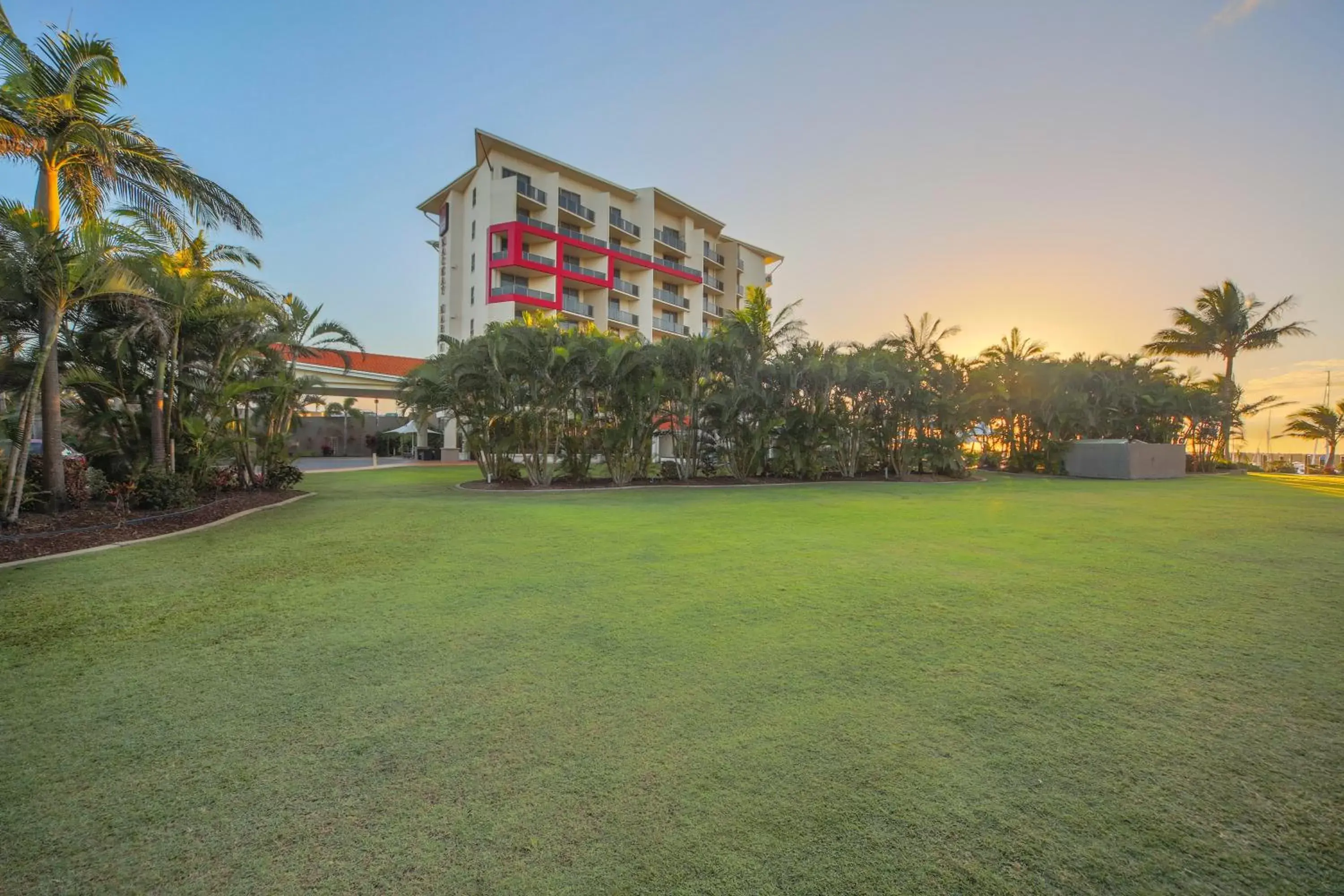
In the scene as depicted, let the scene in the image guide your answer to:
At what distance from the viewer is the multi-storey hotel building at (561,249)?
32.9 metres

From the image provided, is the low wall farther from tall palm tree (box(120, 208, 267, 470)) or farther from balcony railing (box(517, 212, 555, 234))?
tall palm tree (box(120, 208, 267, 470))

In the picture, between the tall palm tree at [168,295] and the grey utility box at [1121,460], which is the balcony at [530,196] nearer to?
the tall palm tree at [168,295]

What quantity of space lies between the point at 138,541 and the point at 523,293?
93.1 feet

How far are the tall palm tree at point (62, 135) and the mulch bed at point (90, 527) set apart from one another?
0.65m

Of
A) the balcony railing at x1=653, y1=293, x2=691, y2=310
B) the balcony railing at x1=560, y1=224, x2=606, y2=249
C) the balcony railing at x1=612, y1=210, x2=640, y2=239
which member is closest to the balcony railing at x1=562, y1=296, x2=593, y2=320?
the balcony railing at x1=560, y1=224, x2=606, y2=249

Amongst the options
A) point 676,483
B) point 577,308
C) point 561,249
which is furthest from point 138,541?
point 577,308

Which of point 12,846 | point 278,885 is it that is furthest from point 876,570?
point 12,846

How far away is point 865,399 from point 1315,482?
18.6 m

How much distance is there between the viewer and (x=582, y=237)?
36938mm

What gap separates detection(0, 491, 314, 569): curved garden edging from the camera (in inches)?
226

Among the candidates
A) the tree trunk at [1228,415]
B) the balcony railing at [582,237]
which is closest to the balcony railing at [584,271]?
the balcony railing at [582,237]

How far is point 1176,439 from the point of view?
2827cm

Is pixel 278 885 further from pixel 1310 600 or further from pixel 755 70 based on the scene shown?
pixel 755 70

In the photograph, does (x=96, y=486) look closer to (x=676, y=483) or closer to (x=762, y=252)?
(x=676, y=483)
